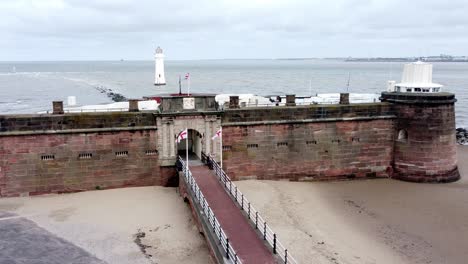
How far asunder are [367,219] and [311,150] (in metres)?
5.93

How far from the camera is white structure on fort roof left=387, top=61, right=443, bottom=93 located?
25.7 m

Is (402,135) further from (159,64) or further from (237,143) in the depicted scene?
(159,64)

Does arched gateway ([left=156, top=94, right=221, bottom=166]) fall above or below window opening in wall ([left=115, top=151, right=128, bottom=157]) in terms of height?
above

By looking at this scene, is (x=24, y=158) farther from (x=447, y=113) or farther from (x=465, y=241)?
(x=447, y=113)

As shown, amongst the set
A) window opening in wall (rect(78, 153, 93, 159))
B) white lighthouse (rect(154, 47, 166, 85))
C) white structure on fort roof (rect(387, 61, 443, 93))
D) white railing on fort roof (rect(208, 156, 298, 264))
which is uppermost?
white lighthouse (rect(154, 47, 166, 85))

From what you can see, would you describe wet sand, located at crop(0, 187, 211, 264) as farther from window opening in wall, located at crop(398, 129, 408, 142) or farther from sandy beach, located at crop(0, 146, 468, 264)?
window opening in wall, located at crop(398, 129, 408, 142)

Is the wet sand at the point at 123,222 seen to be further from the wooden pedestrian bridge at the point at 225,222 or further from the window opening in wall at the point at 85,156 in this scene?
the window opening in wall at the point at 85,156

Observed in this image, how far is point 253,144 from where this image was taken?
24.2m

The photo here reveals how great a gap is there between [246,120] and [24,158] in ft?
35.1

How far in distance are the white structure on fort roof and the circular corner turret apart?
78 cm

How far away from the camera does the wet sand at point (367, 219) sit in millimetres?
16688

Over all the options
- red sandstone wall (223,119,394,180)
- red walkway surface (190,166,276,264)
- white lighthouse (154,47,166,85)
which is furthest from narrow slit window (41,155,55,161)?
white lighthouse (154,47,166,85)

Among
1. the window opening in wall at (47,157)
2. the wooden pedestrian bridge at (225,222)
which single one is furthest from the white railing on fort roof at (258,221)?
the window opening in wall at (47,157)

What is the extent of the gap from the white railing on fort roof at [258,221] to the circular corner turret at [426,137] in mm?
11074
